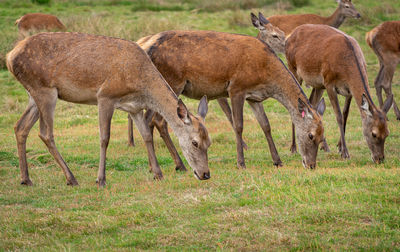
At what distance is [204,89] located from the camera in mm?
9461

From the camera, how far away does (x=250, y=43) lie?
9602 millimetres

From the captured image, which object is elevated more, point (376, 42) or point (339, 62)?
point (339, 62)

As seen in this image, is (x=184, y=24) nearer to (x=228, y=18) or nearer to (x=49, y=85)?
(x=228, y=18)

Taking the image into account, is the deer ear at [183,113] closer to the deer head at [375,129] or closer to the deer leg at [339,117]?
the deer head at [375,129]

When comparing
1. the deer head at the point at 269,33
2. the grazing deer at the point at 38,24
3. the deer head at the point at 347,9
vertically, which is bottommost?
the grazing deer at the point at 38,24

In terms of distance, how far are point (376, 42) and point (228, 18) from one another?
11.6 meters

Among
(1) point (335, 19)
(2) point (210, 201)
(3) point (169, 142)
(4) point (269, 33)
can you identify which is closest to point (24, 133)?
(3) point (169, 142)

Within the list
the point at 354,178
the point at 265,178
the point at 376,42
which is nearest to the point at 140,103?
the point at 265,178

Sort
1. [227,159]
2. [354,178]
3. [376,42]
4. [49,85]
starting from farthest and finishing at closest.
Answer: [376,42] < [227,159] < [49,85] < [354,178]

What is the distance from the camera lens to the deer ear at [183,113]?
25.9 feet

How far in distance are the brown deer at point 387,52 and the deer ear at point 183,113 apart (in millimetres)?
7629

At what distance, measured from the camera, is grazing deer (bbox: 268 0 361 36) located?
16.5m

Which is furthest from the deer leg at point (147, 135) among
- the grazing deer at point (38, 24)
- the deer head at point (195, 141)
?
the grazing deer at point (38, 24)

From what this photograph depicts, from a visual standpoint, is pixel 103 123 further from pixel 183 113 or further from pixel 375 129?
pixel 375 129
